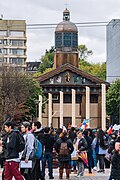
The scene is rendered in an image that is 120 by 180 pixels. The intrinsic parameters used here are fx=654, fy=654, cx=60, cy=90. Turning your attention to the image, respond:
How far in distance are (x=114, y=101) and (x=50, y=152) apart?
70.1 metres

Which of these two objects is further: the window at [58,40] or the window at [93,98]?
the window at [58,40]

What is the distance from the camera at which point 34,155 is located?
685 inches

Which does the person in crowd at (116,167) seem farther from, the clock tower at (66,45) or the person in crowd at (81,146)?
the clock tower at (66,45)

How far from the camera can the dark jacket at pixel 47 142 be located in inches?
827

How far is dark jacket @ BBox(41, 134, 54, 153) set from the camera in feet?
68.9

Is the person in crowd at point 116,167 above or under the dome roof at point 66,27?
under

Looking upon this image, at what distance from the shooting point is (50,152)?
21500 millimetres

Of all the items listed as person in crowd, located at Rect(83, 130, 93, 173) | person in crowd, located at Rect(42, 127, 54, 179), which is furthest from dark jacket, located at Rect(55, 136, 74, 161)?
person in crowd, located at Rect(83, 130, 93, 173)

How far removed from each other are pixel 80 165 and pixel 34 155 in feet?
18.7

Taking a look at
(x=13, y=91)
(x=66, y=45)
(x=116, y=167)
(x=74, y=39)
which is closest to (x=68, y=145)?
(x=116, y=167)

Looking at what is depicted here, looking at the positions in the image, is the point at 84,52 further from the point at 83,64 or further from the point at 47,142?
the point at 47,142

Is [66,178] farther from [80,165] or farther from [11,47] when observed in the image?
[11,47]

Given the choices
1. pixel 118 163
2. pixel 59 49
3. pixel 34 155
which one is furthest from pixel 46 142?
pixel 59 49

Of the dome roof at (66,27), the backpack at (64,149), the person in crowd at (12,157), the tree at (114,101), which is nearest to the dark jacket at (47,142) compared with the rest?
the backpack at (64,149)
